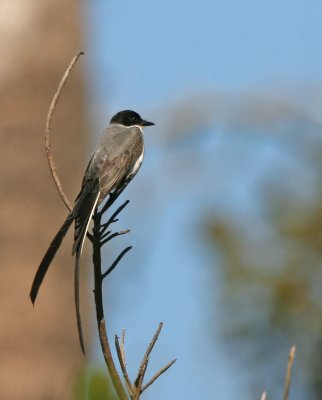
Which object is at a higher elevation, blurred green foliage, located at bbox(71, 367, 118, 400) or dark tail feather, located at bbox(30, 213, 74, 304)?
dark tail feather, located at bbox(30, 213, 74, 304)

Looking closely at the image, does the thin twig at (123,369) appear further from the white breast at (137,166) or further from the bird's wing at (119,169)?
the white breast at (137,166)

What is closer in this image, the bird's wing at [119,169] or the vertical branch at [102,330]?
the vertical branch at [102,330]

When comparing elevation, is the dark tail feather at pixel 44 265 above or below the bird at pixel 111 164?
below

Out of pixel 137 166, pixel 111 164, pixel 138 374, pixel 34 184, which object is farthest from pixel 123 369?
pixel 34 184

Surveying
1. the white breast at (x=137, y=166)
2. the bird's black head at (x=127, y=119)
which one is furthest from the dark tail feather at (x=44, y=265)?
the bird's black head at (x=127, y=119)

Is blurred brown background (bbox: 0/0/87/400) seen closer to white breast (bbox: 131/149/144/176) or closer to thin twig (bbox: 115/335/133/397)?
white breast (bbox: 131/149/144/176)

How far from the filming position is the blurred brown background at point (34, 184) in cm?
714

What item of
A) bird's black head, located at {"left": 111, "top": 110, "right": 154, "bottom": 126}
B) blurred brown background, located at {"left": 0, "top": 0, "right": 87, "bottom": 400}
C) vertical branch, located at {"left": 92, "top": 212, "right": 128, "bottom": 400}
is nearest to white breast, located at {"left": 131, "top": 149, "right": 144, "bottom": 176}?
bird's black head, located at {"left": 111, "top": 110, "right": 154, "bottom": 126}

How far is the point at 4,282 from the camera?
23.9 ft

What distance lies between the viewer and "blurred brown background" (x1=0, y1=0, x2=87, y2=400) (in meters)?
7.14

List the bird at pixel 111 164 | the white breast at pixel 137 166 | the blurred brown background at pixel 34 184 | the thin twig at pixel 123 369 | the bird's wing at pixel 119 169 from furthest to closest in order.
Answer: the blurred brown background at pixel 34 184
the white breast at pixel 137 166
the bird's wing at pixel 119 169
the bird at pixel 111 164
the thin twig at pixel 123 369

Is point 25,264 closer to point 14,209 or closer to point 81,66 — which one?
point 14,209

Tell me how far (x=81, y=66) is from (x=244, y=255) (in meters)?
2.14

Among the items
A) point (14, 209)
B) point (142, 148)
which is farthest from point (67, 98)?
point (142, 148)
